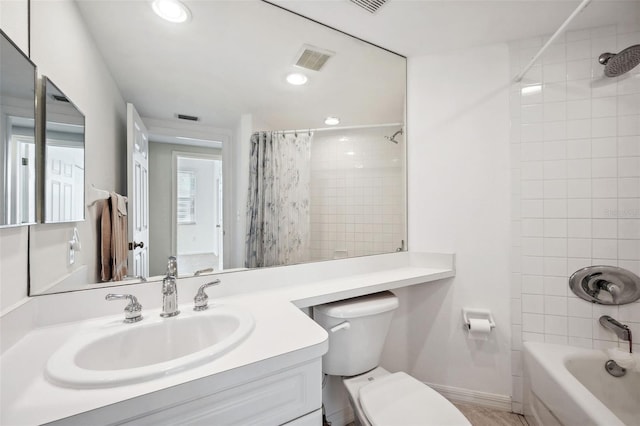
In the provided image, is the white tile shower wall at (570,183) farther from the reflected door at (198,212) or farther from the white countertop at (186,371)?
the reflected door at (198,212)

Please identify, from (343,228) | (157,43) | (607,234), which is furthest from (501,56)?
(157,43)

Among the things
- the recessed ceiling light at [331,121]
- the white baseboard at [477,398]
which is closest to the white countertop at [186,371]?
the recessed ceiling light at [331,121]

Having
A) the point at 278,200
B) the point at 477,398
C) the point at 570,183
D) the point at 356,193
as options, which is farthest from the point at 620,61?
the point at 477,398

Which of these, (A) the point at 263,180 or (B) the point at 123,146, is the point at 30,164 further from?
(A) the point at 263,180

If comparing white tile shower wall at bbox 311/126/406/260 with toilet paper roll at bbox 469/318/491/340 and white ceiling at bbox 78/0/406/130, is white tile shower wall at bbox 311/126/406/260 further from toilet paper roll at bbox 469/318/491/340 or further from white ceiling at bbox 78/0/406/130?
toilet paper roll at bbox 469/318/491/340

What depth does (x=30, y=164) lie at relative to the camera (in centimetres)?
79

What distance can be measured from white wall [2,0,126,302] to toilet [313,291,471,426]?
1050 millimetres

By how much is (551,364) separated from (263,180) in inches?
69.6

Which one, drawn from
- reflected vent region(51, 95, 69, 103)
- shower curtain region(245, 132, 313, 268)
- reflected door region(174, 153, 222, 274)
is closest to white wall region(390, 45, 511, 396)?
shower curtain region(245, 132, 313, 268)

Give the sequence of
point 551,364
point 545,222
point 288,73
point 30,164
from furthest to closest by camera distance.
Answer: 1. point 545,222
2. point 288,73
3. point 551,364
4. point 30,164

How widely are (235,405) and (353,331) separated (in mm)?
724

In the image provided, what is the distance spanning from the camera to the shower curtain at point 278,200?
4.49ft

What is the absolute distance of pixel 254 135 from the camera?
1.37 meters

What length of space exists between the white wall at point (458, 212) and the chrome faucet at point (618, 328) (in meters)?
0.46
